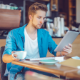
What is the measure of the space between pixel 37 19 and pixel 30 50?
1.18ft

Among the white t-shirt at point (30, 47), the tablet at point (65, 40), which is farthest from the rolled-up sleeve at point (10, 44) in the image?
the tablet at point (65, 40)

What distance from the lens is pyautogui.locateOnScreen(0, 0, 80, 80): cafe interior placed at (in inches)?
33.0

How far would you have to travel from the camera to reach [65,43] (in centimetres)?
128

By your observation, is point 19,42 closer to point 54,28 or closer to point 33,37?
point 33,37

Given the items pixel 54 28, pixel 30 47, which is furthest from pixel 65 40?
pixel 54 28

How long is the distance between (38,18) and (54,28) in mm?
1188

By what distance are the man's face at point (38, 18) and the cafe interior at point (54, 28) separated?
1.29 ft

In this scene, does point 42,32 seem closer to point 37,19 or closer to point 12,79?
point 37,19

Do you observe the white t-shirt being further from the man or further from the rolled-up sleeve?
the rolled-up sleeve

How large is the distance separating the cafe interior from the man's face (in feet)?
1.29

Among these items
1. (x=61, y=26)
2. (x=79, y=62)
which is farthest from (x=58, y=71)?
(x=61, y=26)

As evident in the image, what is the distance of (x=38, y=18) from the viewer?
1560mm

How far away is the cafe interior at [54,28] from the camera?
2.75 ft

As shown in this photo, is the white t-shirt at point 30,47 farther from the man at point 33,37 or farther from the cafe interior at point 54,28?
the cafe interior at point 54,28
